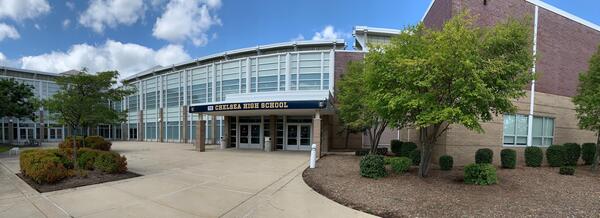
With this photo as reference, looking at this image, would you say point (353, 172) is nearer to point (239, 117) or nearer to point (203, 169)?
point (203, 169)

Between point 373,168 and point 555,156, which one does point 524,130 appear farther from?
point 373,168

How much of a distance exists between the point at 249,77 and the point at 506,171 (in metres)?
21.4

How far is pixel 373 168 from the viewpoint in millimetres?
9156

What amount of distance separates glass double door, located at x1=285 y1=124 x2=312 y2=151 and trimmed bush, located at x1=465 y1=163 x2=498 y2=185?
13.7 m

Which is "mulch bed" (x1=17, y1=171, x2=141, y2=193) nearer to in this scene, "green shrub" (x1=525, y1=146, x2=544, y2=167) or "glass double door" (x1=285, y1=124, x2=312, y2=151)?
"glass double door" (x1=285, y1=124, x2=312, y2=151)

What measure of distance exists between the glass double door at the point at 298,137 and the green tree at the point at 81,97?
437 inches

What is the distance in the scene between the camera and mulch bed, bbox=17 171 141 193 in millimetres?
7871

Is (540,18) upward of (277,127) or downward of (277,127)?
upward

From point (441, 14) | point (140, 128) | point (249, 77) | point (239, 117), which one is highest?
point (441, 14)

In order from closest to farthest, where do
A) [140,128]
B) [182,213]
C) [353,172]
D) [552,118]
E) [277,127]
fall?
[182,213] < [353,172] < [552,118] < [277,127] < [140,128]

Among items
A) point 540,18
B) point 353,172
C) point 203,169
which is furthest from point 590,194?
point 203,169

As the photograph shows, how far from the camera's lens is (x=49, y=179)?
26.6 ft

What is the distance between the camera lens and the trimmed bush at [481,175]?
8.40 meters

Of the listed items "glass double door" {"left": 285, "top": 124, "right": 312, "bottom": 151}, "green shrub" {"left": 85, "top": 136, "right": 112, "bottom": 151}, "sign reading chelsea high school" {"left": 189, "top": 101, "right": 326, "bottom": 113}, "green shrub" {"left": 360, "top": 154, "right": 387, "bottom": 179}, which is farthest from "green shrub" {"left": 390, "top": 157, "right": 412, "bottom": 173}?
"green shrub" {"left": 85, "top": 136, "right": 112, "bottom": 151}
